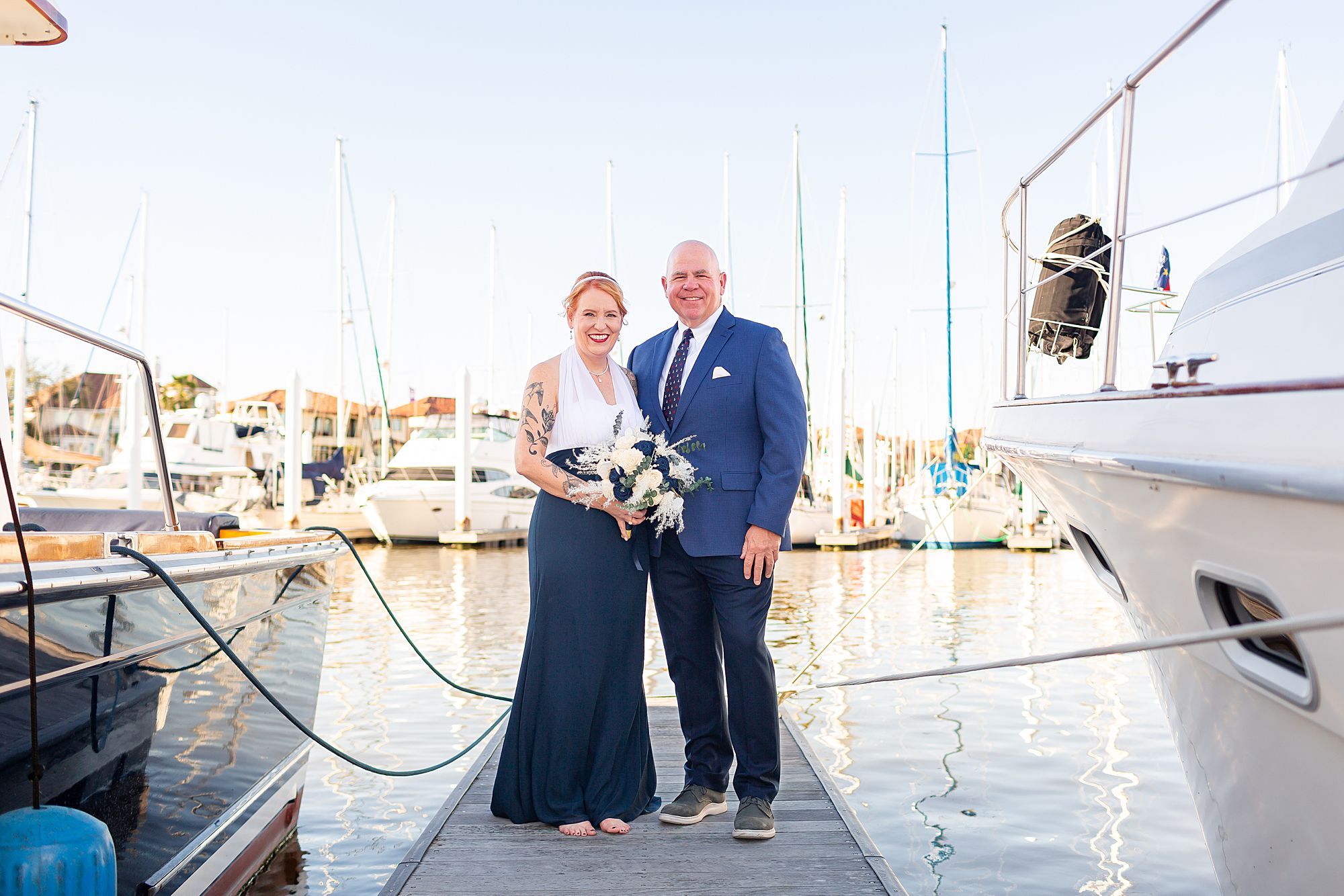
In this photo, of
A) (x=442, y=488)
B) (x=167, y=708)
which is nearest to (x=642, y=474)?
(x=167, y=708)

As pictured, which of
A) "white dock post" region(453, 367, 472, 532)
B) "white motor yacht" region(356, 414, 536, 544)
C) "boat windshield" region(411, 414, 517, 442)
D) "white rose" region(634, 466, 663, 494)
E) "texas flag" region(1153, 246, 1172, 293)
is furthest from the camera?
"boat windshield" region(411, 414, 517, 442)

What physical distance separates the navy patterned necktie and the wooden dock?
1.45m

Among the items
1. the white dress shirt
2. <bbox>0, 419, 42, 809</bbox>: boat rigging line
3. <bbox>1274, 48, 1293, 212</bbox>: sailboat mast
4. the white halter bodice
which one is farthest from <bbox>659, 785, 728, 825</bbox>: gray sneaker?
<bbox>1274, 48, 1293, 212</bbox>: sailboat mast

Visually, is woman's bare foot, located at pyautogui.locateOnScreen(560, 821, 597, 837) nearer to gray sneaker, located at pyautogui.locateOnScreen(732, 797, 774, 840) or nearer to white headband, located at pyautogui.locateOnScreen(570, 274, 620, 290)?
gray sneaker, located at pyautogui.locateOnScreen(732, 797, 774, 840)

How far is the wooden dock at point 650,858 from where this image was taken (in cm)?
314

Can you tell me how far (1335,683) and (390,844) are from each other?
15.1 feet

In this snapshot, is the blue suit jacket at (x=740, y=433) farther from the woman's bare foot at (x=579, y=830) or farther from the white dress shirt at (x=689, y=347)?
the woman's bare foot at (x=579, y=830)

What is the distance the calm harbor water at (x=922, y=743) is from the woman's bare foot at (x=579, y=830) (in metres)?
0.69

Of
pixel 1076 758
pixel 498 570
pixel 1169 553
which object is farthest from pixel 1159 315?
pixel 498 570

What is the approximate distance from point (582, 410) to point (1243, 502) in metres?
2.19

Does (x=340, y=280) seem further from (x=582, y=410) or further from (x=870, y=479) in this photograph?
(x=582, y=410)

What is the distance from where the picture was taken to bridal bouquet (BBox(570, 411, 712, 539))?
346cm

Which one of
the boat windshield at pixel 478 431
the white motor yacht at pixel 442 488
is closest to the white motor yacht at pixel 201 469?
the white motor yacht at pixel 442 488

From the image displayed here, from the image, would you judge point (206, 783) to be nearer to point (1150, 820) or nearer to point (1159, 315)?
point (1159, 315)
